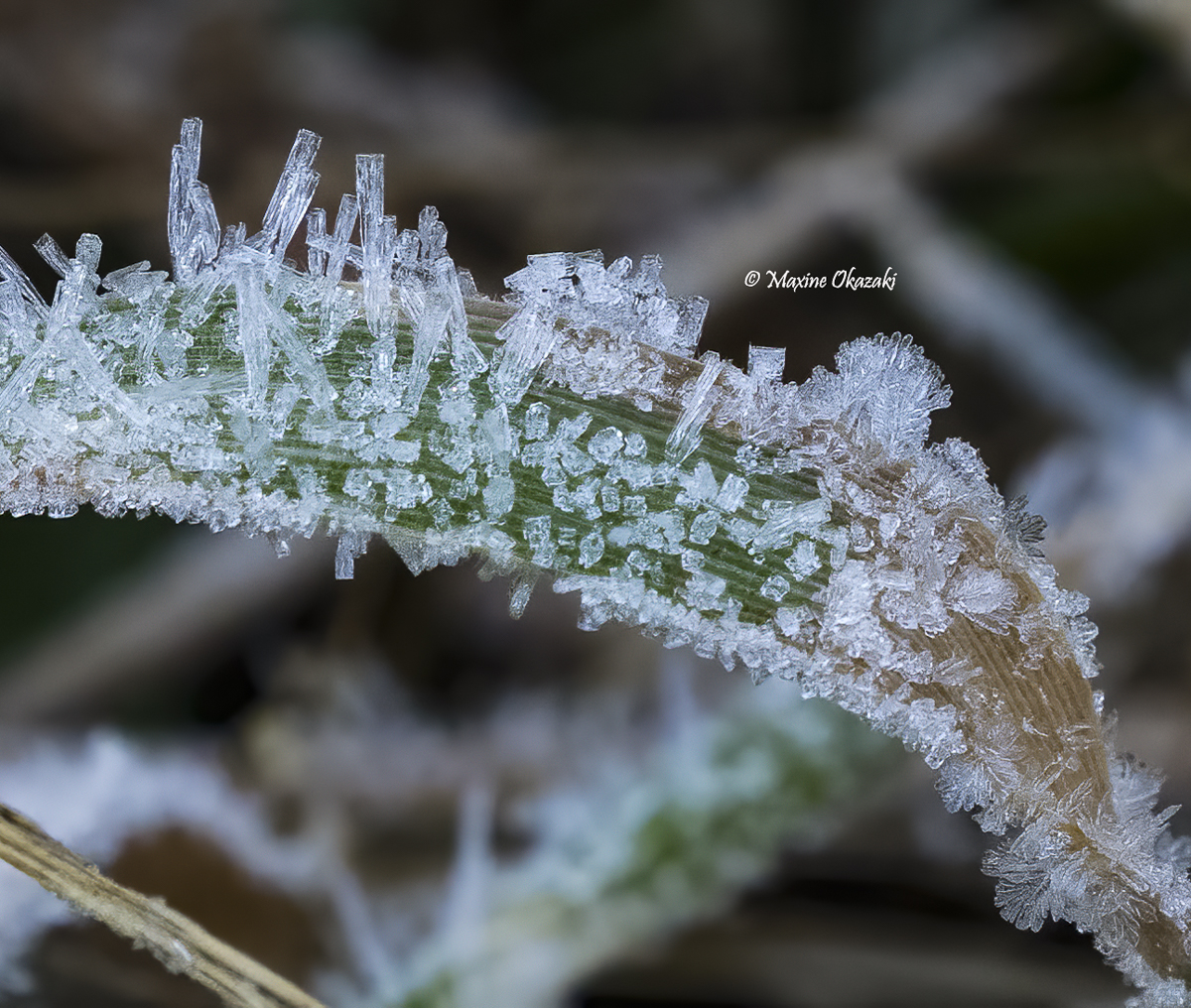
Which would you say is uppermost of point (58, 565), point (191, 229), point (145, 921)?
point (58, 565)

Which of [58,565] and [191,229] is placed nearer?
[191,229]

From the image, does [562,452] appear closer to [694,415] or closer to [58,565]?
[694,415]

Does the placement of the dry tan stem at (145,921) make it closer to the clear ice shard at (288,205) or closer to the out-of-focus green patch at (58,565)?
the clear ice shard at (288,205)

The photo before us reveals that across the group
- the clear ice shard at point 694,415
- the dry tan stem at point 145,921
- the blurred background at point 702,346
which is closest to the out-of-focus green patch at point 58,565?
the blurred background at point 702,346

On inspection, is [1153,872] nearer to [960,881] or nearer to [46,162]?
[960,881]

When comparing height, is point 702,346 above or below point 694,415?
above

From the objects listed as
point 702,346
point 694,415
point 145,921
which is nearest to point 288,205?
point 694,415
